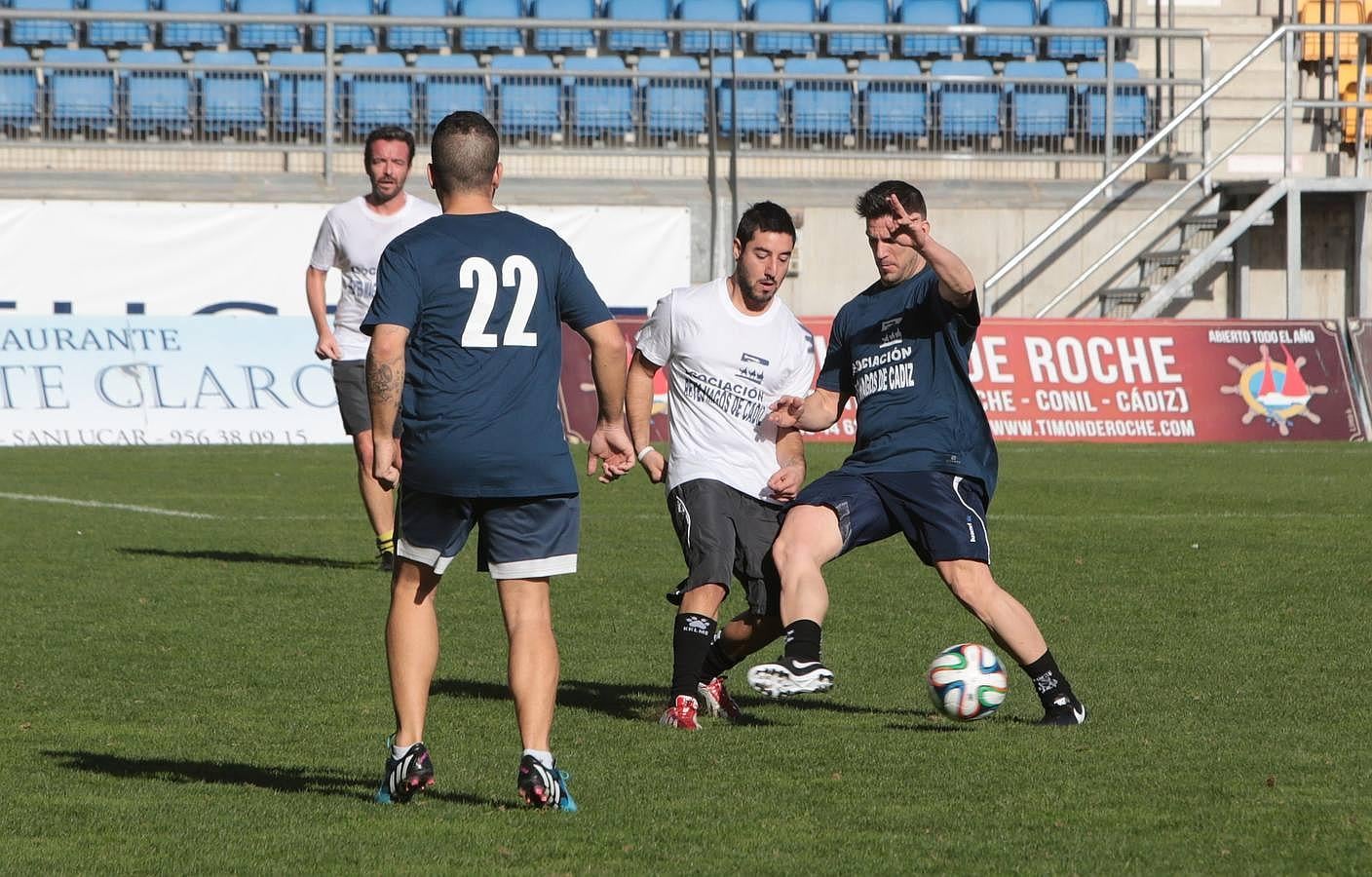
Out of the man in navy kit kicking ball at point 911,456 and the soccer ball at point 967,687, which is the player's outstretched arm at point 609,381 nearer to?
the man in navy kit kicking ball at point 911,456

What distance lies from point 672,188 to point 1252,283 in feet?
24.8

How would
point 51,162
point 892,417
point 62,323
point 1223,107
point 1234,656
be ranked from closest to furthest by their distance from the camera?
point 892,417, point 1234,656, point 62,323, point 51,162, point 1223,107

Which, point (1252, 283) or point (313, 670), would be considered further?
point (1252, 283)

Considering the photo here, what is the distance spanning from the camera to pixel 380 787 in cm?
523

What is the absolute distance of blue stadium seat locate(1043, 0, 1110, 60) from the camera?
26125mm

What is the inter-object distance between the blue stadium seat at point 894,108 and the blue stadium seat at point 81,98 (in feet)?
30.0

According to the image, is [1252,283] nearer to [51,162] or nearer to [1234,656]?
[51,162]

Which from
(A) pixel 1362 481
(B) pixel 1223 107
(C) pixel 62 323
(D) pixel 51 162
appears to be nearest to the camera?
(A) pixel 1362 481

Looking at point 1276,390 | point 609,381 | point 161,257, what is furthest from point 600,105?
point 609,381

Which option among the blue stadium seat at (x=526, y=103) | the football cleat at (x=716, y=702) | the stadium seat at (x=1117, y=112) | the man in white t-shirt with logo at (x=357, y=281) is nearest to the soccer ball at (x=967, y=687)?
the football cleat at (x=716, y=702)

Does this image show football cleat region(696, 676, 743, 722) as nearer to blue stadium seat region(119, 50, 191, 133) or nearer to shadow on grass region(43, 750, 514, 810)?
shadow on grass region(43, 750, 514, 810)

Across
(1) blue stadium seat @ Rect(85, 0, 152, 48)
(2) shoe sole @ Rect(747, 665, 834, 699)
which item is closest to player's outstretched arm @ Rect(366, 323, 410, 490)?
(2) shoe sole @ Rect(747, 665, 834, 699)

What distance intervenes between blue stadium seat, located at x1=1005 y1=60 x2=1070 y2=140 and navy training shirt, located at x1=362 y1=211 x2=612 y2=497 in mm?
20758

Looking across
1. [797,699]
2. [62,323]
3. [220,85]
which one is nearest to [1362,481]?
[797,699]
